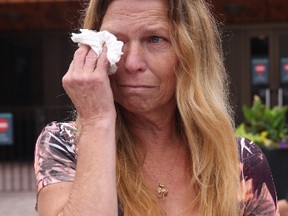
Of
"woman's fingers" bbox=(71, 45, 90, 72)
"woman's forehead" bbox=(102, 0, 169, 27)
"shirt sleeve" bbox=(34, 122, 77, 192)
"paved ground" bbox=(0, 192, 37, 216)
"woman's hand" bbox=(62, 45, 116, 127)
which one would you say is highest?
"woman's forehead" bbox=(102, 0, 169, 27)

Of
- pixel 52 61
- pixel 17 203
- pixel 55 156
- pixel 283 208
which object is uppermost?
pixel 52 61

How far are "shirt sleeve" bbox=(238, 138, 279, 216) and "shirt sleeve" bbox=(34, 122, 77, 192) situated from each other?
0.53 m

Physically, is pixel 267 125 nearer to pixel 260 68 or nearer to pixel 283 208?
pixel 283 208

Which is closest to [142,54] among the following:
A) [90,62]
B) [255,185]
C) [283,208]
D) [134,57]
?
[134,57]

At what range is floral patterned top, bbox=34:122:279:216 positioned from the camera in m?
1.63

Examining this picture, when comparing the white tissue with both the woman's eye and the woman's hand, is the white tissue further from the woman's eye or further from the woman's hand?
the woman's eye

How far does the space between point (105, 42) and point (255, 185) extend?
25.4 inches

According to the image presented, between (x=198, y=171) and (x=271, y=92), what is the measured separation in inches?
458

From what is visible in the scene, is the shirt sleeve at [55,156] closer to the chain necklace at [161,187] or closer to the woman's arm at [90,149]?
the woman's arm at [90,149]

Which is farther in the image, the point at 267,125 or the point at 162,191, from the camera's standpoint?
the point at 267,125

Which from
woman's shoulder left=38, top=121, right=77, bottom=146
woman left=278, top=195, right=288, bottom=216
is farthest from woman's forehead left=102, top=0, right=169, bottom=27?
woman left=278, top=195, right=288, bottom=216

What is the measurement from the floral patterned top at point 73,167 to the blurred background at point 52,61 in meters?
10.1

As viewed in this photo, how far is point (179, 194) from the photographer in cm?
174

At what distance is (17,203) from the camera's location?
30.6 feet
